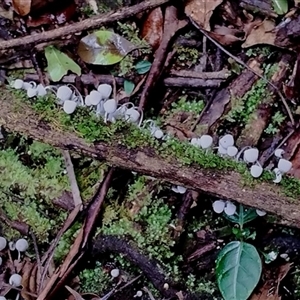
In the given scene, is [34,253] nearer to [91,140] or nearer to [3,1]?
[91,140]

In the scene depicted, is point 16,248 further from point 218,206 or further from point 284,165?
point 284,165

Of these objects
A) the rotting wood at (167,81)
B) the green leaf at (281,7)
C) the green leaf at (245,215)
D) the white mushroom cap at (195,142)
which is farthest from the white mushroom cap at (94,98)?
the green leaf at (281,7)

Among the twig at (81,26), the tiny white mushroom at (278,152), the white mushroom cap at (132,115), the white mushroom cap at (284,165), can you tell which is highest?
the twig at (81,26)

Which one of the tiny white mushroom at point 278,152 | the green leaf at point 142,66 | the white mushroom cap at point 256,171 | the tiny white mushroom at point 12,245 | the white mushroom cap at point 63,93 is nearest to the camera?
the white mushroom cap at point 256,171

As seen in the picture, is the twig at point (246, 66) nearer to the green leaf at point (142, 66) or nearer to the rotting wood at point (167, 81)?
the rotting wood at point (167, 81)

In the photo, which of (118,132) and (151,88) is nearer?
(118,132)

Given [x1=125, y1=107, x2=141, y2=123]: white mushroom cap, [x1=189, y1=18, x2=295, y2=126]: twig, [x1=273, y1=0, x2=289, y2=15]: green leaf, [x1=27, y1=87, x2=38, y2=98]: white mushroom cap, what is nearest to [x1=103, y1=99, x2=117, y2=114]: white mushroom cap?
[x1=125, y1=107, x2=141, y2=123]: white mushroom cap

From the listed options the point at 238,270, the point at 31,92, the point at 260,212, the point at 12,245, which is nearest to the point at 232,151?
the point at 260,212

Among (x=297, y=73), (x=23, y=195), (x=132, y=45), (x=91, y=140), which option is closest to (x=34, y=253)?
(x=23, y=195)
